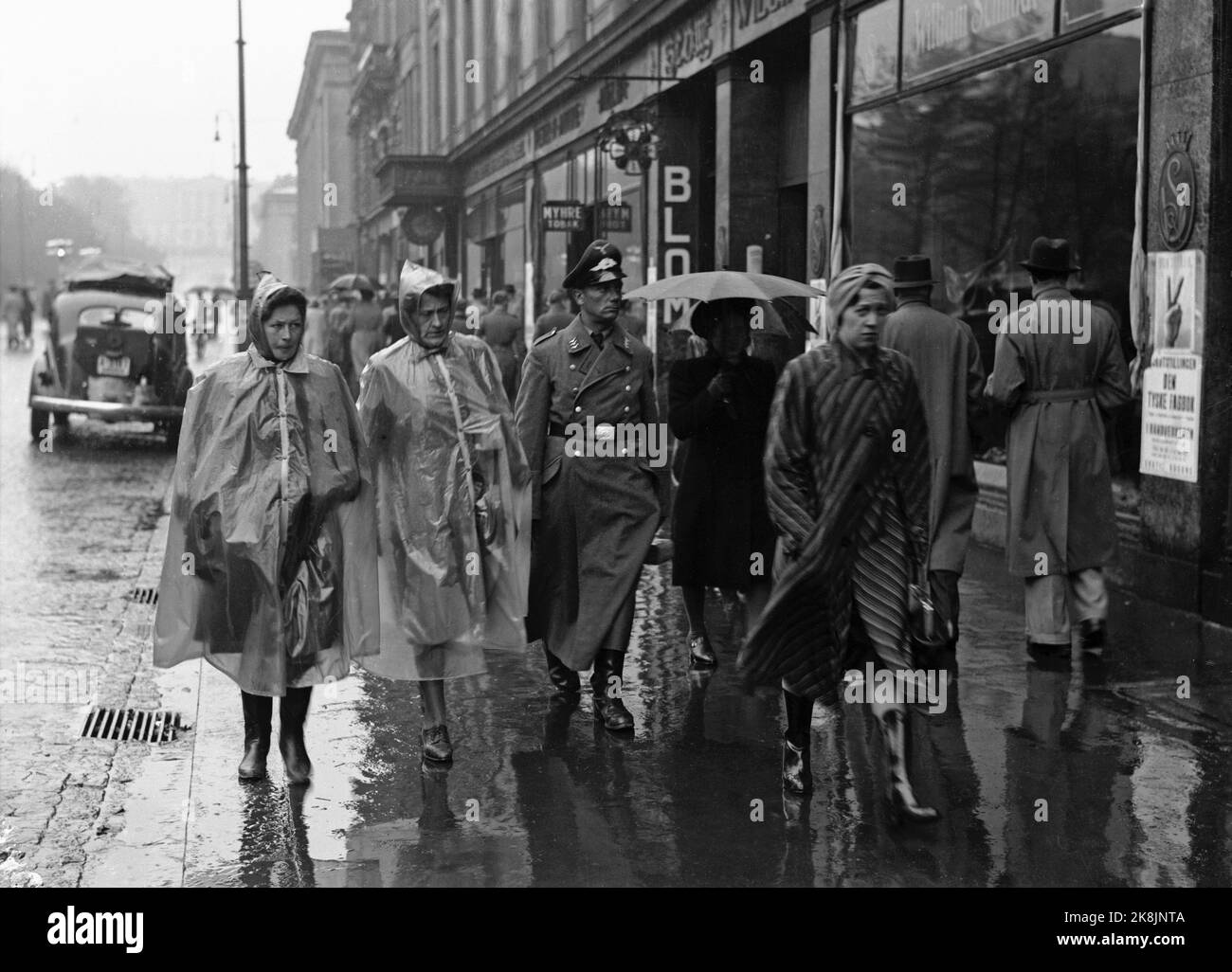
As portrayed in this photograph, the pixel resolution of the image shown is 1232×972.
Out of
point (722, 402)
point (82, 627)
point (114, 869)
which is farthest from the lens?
point (82, 627)

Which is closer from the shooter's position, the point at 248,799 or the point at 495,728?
the point at 248,799

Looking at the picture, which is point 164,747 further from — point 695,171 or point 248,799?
point 695,171

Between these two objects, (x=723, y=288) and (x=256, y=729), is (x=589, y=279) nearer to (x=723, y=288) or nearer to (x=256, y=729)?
(x=723, y=288)

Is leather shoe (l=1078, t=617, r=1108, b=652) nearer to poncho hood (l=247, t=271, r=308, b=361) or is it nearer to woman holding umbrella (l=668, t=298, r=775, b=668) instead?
woman holding umbrella (l=668, t=298, r=775, b=668)

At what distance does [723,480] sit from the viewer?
7707 millimetres

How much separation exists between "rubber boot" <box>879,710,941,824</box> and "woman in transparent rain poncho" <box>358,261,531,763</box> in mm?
1701

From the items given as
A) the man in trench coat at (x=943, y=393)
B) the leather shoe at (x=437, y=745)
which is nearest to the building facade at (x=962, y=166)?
the man in trench coat at (x=943, y=393)

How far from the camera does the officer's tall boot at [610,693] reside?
6.80 meters

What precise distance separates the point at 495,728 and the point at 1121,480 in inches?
197

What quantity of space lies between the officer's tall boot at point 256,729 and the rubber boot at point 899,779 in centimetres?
229

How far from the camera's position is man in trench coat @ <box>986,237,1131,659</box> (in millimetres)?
8188

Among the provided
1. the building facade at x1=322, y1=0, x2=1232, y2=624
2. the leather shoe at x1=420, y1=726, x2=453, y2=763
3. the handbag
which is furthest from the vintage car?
the handbag
